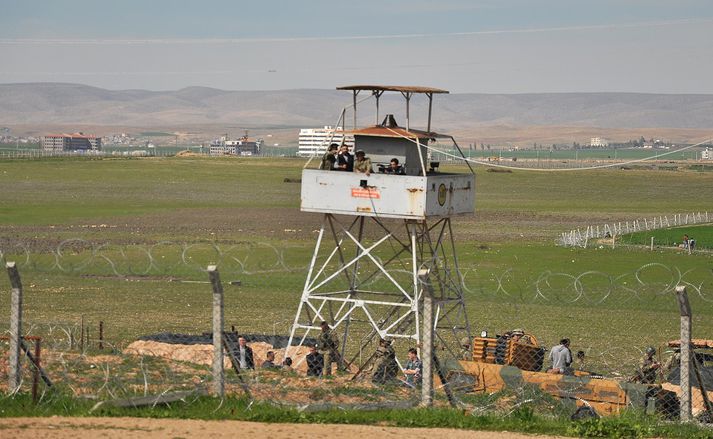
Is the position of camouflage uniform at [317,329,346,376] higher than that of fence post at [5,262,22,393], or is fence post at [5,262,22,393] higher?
fence post at [5,262,22,393]

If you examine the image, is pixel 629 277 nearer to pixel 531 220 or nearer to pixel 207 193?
pixel 531 220

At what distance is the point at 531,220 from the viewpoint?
82.7m

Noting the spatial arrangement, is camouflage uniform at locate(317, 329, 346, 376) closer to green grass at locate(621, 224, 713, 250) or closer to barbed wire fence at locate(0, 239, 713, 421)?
barbed wire fence at locate(0, 239, 713, 421)

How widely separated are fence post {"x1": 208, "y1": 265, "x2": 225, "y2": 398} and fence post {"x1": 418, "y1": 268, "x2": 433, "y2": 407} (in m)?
2.43

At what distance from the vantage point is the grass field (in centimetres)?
3503

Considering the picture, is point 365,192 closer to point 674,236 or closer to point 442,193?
point 442,193

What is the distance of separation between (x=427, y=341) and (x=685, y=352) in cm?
315

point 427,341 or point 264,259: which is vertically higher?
point 427,341

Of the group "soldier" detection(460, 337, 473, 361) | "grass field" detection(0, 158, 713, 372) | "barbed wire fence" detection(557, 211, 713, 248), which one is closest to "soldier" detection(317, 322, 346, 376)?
"grass field" detection(0, 158, 713, 372)

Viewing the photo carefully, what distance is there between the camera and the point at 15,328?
1644cm

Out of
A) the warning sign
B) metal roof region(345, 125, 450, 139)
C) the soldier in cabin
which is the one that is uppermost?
metal roof region(345, 125, 450, 139)

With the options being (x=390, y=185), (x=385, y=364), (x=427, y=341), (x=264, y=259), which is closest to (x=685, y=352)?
(x=427, y=341)

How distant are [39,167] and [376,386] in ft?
432

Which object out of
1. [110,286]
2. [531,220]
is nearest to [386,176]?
[110,286]
